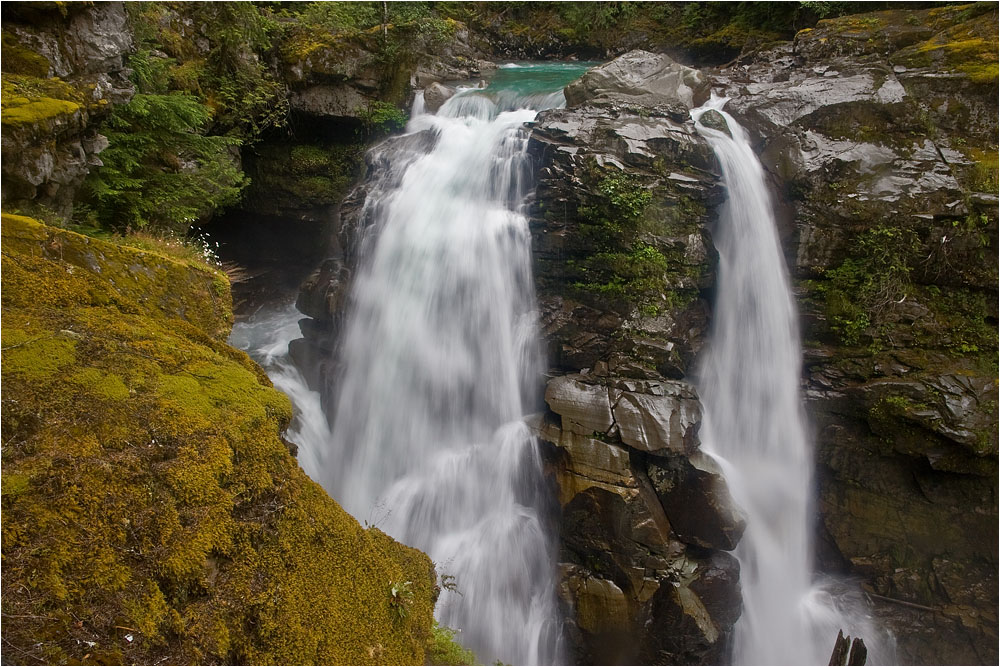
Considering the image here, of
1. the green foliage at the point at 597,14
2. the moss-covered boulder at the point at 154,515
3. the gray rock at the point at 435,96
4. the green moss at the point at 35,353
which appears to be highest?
the green foliage at the point at 597,14

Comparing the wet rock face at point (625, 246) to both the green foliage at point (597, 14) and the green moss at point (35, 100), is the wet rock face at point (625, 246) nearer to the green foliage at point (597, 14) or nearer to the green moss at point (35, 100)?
the green moss at point (35, 100)

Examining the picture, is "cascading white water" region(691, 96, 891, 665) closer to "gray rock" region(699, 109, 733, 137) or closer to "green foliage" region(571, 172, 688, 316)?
"gray rock" region(699, 109, 733, 137)

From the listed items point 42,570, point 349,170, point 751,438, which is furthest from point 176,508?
point 349,170

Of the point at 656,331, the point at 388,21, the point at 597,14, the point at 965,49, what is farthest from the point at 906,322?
the point at 388,21

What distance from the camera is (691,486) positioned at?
7863 millimetres

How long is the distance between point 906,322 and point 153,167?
1363cm

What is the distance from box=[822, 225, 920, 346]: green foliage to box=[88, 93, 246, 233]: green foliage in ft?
38.7

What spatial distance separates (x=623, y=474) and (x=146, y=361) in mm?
6509

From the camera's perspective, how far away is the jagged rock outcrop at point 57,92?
560cm

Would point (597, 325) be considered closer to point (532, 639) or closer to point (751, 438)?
point (751, 438)

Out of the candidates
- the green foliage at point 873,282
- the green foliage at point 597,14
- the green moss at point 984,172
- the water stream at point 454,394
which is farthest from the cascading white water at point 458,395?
the green foliage at point 597,14

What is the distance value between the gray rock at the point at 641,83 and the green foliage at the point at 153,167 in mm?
7982

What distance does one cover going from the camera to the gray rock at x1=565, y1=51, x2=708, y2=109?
1134 centimetres

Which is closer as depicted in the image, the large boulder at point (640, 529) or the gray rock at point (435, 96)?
the large boulder at point (640, 529)
